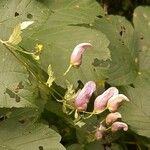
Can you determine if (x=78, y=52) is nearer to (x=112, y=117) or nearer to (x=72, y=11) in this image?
(x=112, y=117)

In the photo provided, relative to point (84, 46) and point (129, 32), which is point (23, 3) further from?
point (129, 32)

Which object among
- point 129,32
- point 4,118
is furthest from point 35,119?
point 129,32

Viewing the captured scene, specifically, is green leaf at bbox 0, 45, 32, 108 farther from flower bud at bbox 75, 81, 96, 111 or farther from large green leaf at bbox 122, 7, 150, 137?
large green leaf at bbox 122, 7, 150, 137

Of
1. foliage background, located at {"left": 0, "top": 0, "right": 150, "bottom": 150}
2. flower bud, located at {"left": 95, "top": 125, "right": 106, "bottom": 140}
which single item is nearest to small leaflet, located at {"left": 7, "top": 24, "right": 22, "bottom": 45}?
foliage background, located at {"left": 0, "top": 0, "right": 150, "bottom": 150}

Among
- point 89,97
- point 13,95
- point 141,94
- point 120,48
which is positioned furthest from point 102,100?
point 120,48

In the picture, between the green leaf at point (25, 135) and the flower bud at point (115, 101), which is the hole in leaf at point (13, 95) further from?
the flower bud at point (115, 101)
